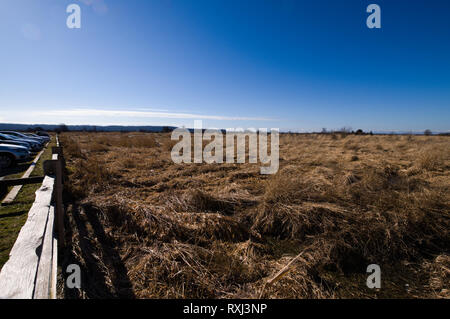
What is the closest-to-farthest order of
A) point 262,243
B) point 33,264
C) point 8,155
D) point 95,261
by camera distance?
point 33,264
point 95,261
point 262,243
point 8,155

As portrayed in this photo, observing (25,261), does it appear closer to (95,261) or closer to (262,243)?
(95,261)

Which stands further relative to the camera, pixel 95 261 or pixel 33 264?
pixel 95 261

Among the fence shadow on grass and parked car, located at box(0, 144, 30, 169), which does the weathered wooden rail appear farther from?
parked car, located at box(0, 144, 30, 169)

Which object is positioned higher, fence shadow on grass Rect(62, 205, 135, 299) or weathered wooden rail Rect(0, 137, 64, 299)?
weathered wooden rail Rect(0, 137, 64, 299)

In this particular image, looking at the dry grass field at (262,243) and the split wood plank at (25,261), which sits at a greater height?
the split wood plank at (25,261)

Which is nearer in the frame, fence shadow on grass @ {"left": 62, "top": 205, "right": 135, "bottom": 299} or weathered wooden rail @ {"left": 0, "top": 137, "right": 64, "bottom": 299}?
weathered wooden rail @ {"left": 0, "top": 137, "right": 64, "bottom": 299}

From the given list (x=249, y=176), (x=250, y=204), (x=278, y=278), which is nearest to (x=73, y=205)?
(x=250, y=204)

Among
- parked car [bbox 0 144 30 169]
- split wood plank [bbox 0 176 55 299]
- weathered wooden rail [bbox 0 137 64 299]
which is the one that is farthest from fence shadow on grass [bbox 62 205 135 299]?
parked car [bbox 0 144 30 169]

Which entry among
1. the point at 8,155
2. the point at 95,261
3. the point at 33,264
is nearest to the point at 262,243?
the point at 95,261

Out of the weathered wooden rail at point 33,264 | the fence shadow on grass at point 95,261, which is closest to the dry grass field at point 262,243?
the fence shadow on grass at point 95,261

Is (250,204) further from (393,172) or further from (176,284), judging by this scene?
(393,172)

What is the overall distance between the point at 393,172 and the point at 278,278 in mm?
7570

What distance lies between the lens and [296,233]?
3.29 metres

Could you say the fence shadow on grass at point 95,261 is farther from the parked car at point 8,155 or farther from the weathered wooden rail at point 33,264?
the parked car at point 8,155
